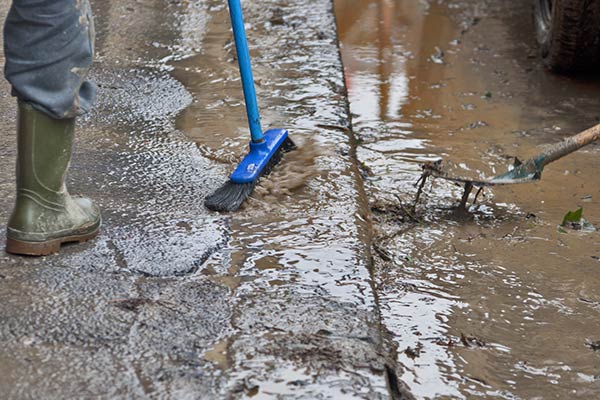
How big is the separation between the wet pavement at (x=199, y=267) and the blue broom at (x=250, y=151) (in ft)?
0.14

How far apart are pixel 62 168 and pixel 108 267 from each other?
0.28m

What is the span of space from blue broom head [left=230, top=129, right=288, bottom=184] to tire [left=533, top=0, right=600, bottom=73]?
1.71 metres

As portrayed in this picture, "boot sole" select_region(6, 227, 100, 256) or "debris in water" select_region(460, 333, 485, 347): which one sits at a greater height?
"boot sole" select_region(6, 227, 100, 256)

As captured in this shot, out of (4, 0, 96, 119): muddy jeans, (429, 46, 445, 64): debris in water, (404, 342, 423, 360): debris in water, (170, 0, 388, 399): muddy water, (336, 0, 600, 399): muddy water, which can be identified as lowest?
(429, 46, 445, 64): debris in water

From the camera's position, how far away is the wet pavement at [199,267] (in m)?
1.83

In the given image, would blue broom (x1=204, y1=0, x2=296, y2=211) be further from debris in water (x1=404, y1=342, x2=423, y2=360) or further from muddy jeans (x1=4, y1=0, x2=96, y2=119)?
debris in water (x1=404, y1=342, x2=423, y2=360)

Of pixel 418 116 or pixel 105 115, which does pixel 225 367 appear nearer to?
pixel 105 115

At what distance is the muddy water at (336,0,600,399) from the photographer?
219cm

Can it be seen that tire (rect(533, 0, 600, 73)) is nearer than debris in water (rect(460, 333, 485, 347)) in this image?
No

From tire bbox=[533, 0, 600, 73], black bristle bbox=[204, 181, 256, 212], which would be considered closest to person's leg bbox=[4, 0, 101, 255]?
black bristle bbox=[204, 181, 256, 212]

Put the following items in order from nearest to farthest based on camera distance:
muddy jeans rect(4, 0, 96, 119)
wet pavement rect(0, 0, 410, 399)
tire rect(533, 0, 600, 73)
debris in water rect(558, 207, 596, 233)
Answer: wet pavement rect(0, 0, 410, 399) < muddy jeans rect(4, 0, 96, 119) < debris in water rect(558, 207, 596, 233) < tire rect(533, 0, 600, 73)

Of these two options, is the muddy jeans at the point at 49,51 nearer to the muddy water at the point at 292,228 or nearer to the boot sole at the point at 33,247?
the boot sole at the point at 33,247

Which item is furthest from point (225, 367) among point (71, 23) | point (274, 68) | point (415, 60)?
point (415, 60)

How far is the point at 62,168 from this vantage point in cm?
230
